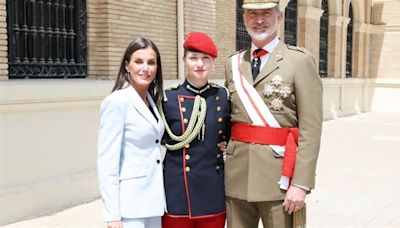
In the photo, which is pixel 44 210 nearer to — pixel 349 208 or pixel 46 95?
pixel 46 95

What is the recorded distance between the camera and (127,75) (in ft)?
9.42

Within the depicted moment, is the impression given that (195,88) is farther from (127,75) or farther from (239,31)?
(239,31)

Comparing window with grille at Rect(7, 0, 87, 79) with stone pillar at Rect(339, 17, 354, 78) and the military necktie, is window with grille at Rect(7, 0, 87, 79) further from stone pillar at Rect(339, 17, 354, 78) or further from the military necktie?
stone pillar at Rect(339, 17, 354, 78)

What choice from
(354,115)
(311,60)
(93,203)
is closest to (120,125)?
(311,60)

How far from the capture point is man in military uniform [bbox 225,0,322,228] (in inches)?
111

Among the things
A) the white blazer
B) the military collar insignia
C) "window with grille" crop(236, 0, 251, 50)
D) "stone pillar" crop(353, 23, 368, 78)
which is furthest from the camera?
"stone pillar" crop(353, 23, 368, 78)

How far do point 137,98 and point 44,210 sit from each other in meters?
3.58

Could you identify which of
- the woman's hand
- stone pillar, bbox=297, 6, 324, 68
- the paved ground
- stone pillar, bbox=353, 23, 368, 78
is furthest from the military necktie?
stone pillar, bbox=353, 23, 368, 78

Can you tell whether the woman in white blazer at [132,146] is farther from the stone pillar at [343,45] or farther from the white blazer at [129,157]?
the stone pillar at [343,45]

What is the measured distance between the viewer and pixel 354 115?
20234 millimetres

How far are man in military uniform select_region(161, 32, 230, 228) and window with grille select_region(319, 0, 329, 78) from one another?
15.5 metres

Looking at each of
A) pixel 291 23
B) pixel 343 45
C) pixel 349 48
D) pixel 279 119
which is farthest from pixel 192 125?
pixel 349 48

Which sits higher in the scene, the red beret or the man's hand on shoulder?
the red beret

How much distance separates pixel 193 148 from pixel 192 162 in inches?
2.8
